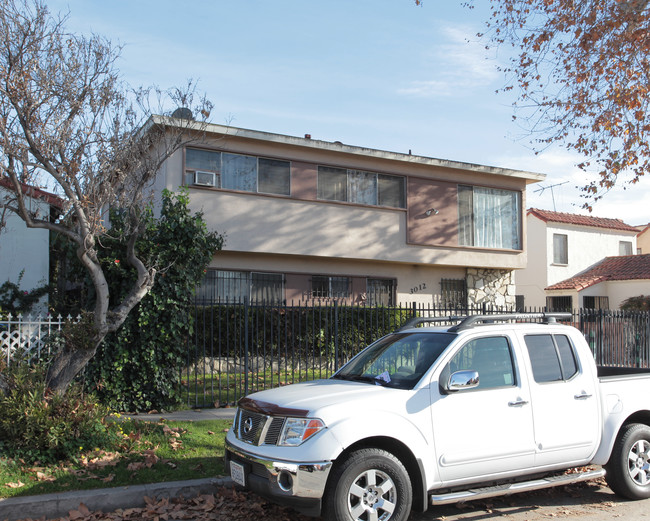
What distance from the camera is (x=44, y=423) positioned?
6922 millimetres

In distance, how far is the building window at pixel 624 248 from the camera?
3139 cm

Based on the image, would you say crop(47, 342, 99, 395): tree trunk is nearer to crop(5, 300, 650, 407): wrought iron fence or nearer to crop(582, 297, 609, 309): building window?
crop(5, 300, 650, 407): wrought iron fence

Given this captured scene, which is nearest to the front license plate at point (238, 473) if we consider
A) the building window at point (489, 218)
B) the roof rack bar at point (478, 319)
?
the roof rack bar at point (478, 319)

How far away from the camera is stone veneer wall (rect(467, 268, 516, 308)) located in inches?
767

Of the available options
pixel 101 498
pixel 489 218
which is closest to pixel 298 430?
pixel 101 498

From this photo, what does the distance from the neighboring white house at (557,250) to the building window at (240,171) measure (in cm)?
1549

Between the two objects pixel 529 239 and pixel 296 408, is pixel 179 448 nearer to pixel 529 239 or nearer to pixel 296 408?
pixel 296 408

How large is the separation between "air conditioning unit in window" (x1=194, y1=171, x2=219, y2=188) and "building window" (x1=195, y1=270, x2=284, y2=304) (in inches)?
87.6

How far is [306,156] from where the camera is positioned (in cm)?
1678

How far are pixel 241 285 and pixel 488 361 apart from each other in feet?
35.7

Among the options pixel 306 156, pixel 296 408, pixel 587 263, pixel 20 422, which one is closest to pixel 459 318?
pixel 296 408

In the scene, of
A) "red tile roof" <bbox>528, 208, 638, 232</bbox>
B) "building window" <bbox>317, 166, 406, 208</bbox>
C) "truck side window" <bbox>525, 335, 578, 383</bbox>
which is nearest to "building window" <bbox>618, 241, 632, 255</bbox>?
"red tile roof" <bbox>528, 208, 638, 232</bbox>

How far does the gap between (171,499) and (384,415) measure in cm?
260

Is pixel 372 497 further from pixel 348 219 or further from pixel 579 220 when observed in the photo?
pixel 579 220
